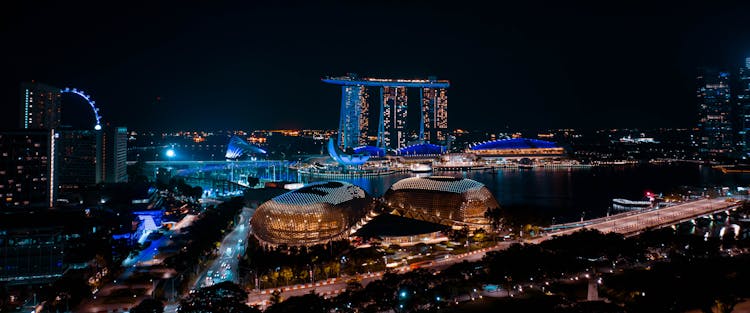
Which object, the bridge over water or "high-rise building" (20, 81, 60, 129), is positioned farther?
"high-rise building" (20, 81, 60, 129)

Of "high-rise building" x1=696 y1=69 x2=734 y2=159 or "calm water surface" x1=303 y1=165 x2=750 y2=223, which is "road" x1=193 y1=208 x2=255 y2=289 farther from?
"high-rise building" x1=696 y1=69 x2=734 y2=159

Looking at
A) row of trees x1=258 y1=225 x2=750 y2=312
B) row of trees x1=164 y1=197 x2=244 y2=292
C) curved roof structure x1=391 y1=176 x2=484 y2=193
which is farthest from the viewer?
curved roof structure x1=391 y1=176 x2=484 y2=193

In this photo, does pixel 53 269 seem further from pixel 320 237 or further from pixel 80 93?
pixel 80 93

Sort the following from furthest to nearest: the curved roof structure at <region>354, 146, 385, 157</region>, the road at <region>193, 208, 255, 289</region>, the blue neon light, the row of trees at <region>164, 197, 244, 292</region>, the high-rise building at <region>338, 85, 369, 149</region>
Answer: the high-rise building at <region>338, 85, 369, 149</region> → the blue neon light → the curved roof structure at <region>354, 146, 385, 157</region> → the row of trees at <region>164, 197, 244, 292</region> → the road at <region>193, 208, 255, 289</region>

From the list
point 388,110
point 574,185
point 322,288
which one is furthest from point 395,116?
point 322,288

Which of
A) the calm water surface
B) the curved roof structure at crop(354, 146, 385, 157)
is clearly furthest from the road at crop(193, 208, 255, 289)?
Answer: the curved roof structure at crop(354, 146, 385, 157)
